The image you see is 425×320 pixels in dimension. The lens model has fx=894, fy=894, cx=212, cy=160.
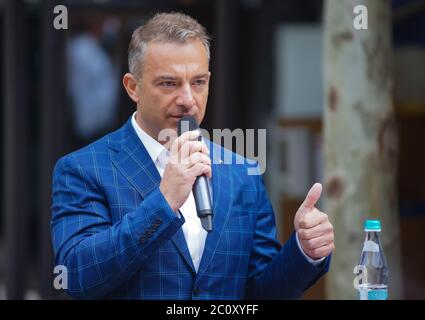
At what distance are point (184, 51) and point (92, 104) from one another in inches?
200

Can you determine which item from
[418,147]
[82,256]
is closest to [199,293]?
[82,256]

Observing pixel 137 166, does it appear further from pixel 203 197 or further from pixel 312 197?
pixel 312 197

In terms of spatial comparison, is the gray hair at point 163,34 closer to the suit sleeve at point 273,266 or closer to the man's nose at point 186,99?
the man's nose at point 186,99

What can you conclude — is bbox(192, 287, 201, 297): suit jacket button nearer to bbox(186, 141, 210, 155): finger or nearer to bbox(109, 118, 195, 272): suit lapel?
bbox(109, 118, 195, 272): suit lapel

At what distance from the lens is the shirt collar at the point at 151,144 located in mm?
2555

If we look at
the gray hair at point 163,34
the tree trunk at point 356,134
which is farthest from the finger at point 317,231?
the tree trunk at point 356,134

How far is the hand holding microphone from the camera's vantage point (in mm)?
2258

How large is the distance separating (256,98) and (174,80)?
5.23 metres

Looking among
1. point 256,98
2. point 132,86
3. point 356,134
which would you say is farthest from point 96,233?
point 256,98

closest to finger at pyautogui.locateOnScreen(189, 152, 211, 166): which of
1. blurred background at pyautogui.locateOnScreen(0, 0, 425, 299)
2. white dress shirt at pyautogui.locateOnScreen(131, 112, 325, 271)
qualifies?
white dress shirt at pyautogui.locateOnScreen(131, 112, 325, 271)

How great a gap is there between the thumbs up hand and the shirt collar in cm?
43

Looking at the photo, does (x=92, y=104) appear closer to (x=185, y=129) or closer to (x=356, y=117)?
(x=356, y=117)

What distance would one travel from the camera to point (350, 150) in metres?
4.01

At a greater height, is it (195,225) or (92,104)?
(92,104)
